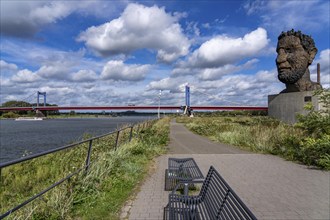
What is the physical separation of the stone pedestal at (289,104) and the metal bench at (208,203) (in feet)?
50.8

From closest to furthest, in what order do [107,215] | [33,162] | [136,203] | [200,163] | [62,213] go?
[62,213], [107,215], [136,203], [200,163], [33,162]

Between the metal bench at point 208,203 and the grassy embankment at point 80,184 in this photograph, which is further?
the grassy embankment at point 80,184

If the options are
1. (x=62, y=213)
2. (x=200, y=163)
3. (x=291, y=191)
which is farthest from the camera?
(x=200, y=163)

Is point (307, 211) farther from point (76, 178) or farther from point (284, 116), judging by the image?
point (284, 116)

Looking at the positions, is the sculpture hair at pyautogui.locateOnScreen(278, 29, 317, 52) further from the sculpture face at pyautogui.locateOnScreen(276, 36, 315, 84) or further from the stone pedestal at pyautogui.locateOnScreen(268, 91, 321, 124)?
the stone pedestal at pyautogui.locateOnScreen(268, 91, 321, 124)

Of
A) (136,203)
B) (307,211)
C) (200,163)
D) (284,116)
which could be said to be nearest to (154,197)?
(136,203)

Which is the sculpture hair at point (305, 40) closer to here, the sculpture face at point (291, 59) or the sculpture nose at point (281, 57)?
the sculpture face at point (291, 59)

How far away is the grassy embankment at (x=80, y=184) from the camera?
14.1 ft

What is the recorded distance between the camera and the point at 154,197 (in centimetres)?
561

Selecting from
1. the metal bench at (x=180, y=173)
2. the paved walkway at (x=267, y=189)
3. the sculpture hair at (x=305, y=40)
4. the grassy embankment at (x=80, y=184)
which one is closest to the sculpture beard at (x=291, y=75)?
the sculpture hair at (x=305, y=40)

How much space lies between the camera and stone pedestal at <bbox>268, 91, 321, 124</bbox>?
60.4ft

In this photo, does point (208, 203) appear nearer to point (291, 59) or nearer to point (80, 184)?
point (80, 184)

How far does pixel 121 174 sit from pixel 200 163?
3.19 metres

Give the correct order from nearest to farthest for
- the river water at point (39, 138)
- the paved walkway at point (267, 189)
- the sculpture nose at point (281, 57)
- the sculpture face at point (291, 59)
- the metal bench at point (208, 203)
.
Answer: the metal bench at point (208, 203), the paved walkway at point (267, 189), the river water at point (39, 138), the sculpture face at point (291, 59), the sculpture nose at point (281, 57)
